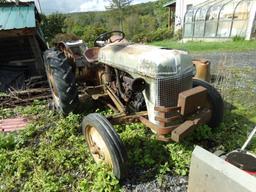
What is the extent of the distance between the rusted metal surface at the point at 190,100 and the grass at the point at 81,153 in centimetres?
69

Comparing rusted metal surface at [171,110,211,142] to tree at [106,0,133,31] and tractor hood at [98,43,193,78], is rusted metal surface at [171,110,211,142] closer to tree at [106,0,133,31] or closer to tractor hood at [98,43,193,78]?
tractor hood at [98,43,193,78]

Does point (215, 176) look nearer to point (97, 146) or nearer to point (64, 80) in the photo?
point (97, 146)

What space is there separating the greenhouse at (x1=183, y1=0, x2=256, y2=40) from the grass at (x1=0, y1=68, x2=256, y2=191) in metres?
9.84

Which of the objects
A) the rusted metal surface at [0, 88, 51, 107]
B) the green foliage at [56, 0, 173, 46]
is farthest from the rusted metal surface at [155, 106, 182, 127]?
the green foliage at [56, 0, 173, 46]

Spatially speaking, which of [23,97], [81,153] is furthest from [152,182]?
[23,97]

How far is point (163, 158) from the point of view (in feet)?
9.14

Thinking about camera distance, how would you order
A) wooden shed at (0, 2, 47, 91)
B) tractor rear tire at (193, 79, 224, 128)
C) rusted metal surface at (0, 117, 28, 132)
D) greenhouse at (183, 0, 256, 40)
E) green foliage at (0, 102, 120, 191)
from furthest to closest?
greenhouse at (183, 0, 256, 40) → wooden shed at (0, 2, 47, 91) → rusted metal surface at (0, 117, 28, 132) → tractor rear tire at (193, 79, 224, 128) → green foliage at (0, 102, 120, 191)

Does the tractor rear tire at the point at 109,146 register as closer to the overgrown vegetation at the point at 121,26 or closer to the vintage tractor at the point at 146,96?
the vintage tractor at the point at 146,96

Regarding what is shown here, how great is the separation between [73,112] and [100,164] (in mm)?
1391

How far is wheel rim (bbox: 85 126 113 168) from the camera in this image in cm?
261

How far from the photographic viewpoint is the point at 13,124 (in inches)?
159

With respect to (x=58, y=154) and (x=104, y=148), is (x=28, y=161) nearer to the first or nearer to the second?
(x=58, y=154)

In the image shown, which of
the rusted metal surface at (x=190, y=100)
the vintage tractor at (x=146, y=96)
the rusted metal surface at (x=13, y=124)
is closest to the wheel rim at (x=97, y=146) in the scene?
the vintage tractor at (x=146, y=96)

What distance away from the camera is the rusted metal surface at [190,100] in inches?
89.3
